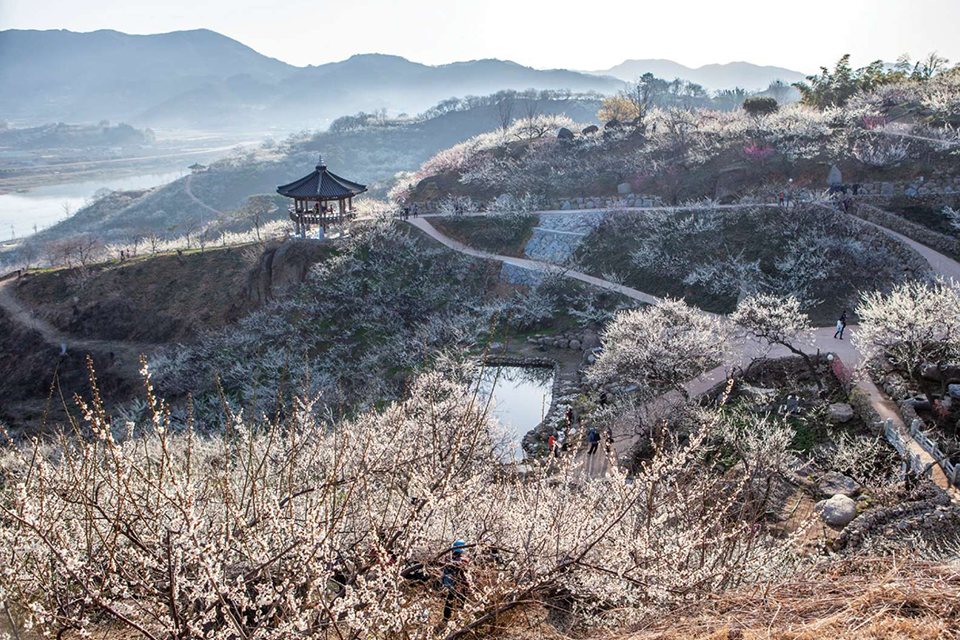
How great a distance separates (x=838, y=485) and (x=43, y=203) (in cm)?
11052

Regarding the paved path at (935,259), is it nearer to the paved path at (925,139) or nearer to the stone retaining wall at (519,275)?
the paved path at (925,139)

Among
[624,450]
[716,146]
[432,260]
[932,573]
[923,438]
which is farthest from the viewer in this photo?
[716,146]

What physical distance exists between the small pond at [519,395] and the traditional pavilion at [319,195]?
13.2 m

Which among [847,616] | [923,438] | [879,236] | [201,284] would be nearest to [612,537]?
[847,616]

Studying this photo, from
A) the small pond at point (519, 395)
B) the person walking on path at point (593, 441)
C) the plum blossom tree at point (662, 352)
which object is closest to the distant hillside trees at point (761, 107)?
the plum blossom tree at point (662, 352)

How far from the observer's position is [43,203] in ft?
302

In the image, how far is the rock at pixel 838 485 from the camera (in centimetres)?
1219

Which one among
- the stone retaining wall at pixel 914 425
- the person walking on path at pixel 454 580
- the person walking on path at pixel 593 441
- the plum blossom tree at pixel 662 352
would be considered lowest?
the person walking on path at pixel 593 441

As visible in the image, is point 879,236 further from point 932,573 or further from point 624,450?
point 932,573

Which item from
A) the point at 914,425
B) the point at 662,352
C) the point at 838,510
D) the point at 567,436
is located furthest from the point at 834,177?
the point at 838,510

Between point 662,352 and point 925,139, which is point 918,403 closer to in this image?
point 662,352

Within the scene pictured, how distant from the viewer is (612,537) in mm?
7340

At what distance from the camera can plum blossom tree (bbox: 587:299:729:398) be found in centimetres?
1633

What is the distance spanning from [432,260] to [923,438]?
21.6 metres
